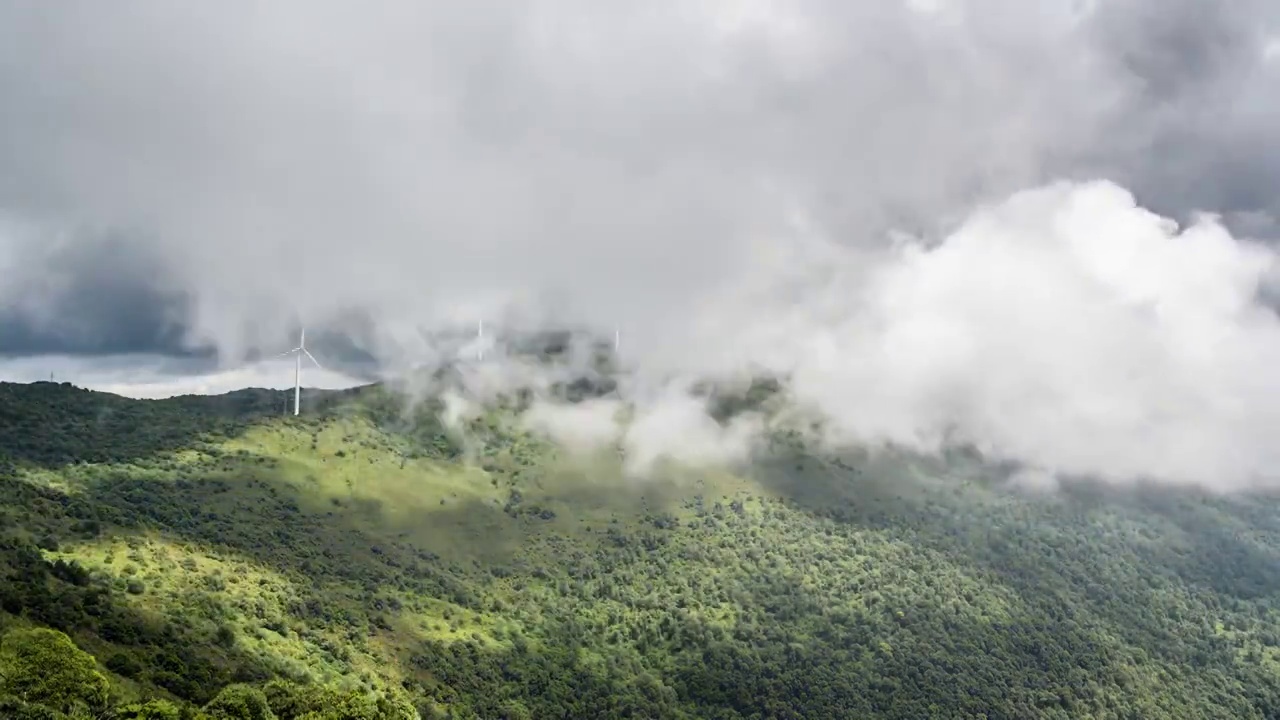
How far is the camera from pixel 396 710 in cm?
16412

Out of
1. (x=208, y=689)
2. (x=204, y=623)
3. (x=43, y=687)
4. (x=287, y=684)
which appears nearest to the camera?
(x=43, y=687)

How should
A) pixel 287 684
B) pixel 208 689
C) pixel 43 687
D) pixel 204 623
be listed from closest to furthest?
pixel 43 687 → pixel 287 684 → pixel 208 689 → pixel 204 623

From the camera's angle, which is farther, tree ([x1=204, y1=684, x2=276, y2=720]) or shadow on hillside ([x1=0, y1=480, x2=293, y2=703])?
shadow on hillside ([x1=0, y1=480, x2=293, y2=703])

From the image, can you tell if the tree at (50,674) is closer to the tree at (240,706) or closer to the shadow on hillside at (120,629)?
the tree at (240,706)

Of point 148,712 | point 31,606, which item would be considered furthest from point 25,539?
point 148,712

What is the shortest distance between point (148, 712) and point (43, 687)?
1281 centimetres

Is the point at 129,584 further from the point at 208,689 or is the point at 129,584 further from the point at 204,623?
the point at 208,689

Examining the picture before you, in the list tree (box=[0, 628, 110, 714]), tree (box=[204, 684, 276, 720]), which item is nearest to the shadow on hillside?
tree (box=[0, 628, 110, 714])

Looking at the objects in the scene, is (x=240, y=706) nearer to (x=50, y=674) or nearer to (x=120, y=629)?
(x=50, y=674)

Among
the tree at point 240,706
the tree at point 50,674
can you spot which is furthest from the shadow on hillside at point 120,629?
the tree at point 240,706

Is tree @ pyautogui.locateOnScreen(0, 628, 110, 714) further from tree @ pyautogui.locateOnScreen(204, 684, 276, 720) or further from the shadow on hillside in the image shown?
the shadow on hillside

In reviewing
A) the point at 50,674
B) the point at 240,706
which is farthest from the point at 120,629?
the point at 240,706

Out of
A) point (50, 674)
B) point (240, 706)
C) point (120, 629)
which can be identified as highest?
point (50, 674)

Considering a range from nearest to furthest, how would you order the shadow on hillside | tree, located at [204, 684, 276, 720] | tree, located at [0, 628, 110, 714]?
tree, located at [0, 628, 110, 714], tree, located at [204, 684, 276, 720], the shadow on hillside
